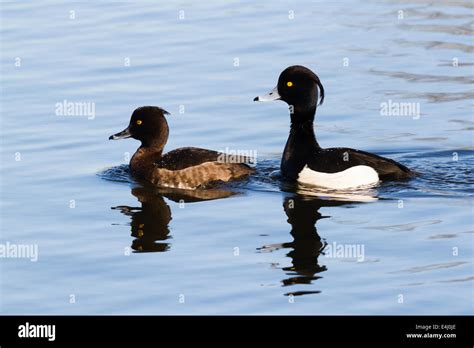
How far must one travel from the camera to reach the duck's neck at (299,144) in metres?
15.9

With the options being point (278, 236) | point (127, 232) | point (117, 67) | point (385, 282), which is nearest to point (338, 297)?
point (385, 282)

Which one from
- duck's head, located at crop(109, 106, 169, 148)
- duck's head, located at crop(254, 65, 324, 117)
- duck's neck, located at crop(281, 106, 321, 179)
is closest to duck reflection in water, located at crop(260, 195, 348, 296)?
duck's neck, located at crop(281, 106, 321, 179)

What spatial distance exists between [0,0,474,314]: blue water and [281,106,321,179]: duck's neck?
344 millimetres

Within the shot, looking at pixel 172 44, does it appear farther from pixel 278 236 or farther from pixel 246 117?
pixel 278 236

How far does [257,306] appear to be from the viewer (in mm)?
11219

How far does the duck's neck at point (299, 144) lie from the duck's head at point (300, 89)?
0.07 metres

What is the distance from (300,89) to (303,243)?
3429 millimetres

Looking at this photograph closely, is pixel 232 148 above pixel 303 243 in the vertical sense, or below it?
above

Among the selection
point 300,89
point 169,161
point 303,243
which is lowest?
point 303,243

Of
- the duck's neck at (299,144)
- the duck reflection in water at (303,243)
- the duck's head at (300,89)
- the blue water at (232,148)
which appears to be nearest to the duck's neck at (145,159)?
the blue water at (232,148)

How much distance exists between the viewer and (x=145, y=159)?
16312 millimetres

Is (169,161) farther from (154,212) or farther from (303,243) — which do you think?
(303,243)

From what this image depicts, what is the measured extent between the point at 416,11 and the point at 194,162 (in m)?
10.0

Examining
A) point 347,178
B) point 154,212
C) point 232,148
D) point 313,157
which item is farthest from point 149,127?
point 347,178
